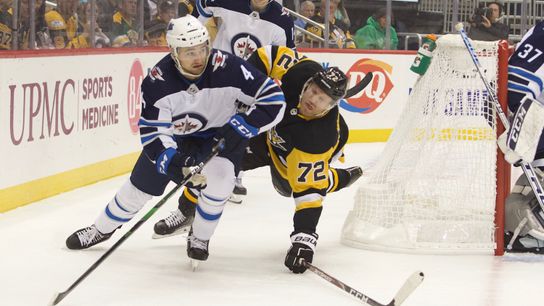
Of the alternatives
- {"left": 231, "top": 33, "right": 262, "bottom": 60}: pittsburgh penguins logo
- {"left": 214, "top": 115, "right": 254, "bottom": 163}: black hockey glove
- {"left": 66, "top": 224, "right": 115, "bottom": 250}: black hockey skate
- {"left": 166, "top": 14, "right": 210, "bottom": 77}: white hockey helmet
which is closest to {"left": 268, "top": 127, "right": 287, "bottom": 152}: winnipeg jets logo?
{"left": 214, "top": 115, "right": 254, "bottom": 163}: black hockey glove

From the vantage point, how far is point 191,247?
4160mm

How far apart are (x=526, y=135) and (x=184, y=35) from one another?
1486mm

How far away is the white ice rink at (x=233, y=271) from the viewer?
12.4ft

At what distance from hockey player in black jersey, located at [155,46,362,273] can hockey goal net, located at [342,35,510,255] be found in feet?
1.25

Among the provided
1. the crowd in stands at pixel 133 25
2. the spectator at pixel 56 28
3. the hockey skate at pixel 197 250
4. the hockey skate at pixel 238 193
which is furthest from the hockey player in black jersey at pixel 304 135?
the spectator at pixel 56 28

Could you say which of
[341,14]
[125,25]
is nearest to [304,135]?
[125,25]

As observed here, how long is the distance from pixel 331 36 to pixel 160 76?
19.0 ft

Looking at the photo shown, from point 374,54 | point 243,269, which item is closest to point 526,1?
point 374,54

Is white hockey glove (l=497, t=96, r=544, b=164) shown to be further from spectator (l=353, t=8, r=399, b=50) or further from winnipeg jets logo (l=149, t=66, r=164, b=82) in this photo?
spectator (l=353, t=8, r=399, b=50)

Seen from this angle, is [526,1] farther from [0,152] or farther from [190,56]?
[190,56]

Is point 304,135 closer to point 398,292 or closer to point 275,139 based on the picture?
point 275,139

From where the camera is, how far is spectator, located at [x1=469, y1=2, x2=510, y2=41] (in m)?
10.0

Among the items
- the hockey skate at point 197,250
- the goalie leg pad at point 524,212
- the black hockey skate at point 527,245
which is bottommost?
the black hockey skate at point 527,245

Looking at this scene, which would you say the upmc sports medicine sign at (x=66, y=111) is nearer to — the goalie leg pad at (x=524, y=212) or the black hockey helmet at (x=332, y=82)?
the black hockey helmet at (x=332, y=82)
